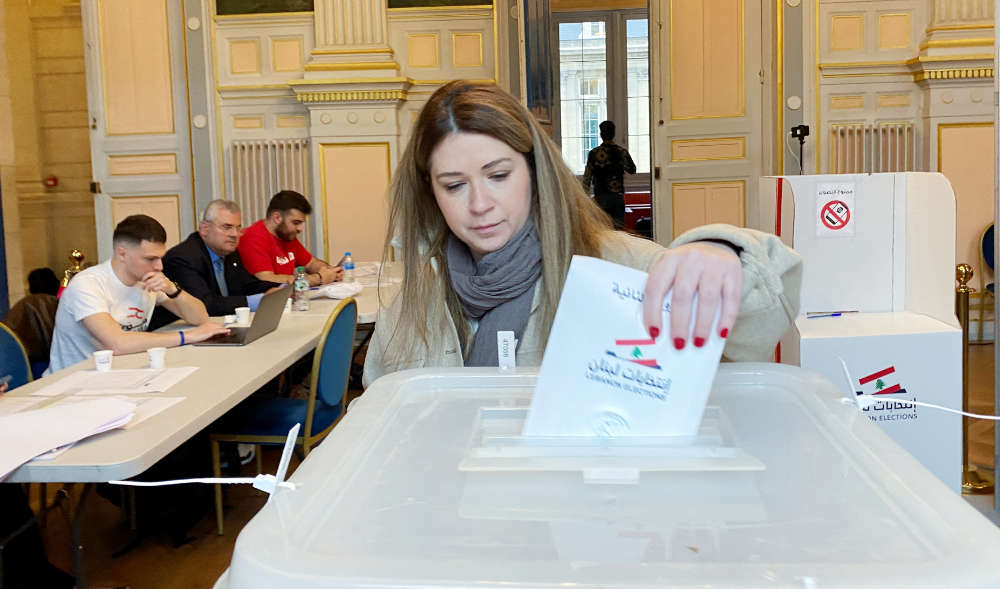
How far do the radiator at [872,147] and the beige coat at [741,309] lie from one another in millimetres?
5584

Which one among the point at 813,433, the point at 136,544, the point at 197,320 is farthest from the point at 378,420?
the point at 197,320

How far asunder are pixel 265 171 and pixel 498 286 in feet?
19.7

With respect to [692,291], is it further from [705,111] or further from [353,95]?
[705,111]

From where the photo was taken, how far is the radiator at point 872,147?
265 inches

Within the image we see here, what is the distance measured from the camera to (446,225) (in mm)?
1838

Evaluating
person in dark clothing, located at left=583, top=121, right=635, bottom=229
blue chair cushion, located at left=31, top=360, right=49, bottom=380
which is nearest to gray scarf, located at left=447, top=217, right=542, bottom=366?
blue chair cushion, located at left=31, top=360, right=49, bottom=380

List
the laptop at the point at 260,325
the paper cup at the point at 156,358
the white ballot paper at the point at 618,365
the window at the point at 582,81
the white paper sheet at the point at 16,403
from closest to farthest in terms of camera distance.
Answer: the white ballot paper at the point at 618,365 → the white paper sheet at the point at 16,403 → the paper cup at the point at 156,358 → the laptop at the point at 260,325 → the window at the point at 582,81

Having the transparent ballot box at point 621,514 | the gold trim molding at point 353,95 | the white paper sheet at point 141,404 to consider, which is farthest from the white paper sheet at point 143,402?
the gold trim molding at point 353,95

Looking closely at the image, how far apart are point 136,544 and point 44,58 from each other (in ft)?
23.8

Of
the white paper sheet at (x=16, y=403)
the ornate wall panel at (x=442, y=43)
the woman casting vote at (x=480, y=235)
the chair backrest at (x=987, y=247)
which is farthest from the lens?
the ornate wall panel at (x=442, y=43)

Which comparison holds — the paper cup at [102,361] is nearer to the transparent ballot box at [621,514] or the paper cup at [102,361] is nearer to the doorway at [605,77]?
the transparent ballot box at [621,514]

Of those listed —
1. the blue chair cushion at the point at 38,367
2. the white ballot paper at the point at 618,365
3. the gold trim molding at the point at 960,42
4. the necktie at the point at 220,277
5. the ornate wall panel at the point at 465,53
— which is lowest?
the blue chair cushion at the point at 38,367

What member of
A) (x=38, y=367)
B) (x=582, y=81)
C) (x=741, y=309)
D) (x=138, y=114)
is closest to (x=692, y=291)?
(x=741, y=309)

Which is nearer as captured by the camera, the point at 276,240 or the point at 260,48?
the point at 276,240
